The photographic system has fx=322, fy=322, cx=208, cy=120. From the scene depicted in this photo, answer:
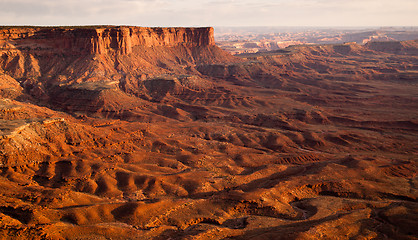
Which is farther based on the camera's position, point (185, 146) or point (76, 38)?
point (76, 38)

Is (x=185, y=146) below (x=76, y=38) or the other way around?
below

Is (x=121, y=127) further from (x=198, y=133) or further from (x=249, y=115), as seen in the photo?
(x=249, y=115)

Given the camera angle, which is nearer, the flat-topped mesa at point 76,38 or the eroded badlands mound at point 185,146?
the eroded badlands mound at point 185,146

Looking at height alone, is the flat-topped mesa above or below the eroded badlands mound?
above

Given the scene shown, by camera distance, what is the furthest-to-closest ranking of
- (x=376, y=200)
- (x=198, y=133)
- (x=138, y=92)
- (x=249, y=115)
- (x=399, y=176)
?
1. (x=138, y=92)
2. (x=249, y=115)
3. (x=198, y=133)
4. (x=399, y=176)
5. (x=376, y=200)

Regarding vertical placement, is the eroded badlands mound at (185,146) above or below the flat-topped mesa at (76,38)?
below

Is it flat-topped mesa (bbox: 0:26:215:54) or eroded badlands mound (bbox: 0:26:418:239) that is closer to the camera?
eroded badlands mound (bbox: 0:26:418:239)

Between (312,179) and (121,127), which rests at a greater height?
(121,127)

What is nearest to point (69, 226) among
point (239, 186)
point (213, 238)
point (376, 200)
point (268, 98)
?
point (213, 238)
